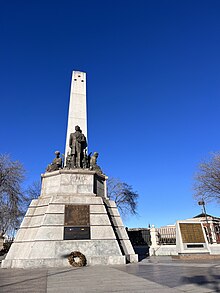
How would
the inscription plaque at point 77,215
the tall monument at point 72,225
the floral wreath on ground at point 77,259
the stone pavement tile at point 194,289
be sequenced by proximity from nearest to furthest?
the stone pavement tile at point 194,289
the floral wreath on ground at point 77,259
the tall monument at point 72,225
the inscription plaque at point 77,215

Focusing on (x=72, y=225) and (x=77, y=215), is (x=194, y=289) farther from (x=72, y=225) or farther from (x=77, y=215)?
(x=77, y=215)

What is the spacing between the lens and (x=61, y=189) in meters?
12.7

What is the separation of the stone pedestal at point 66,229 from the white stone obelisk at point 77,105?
3973 millimetres

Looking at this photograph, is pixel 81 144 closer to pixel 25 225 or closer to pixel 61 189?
Answer: pixel 61 189

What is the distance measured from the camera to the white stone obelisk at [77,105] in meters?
17.5

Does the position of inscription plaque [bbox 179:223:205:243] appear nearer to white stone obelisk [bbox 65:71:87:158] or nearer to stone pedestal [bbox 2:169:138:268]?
stone pedestal [bbox 2:169:138:268]

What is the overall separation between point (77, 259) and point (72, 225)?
1693mm

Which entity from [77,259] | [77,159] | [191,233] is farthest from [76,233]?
[191,233]

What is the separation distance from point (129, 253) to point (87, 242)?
2.39 metres

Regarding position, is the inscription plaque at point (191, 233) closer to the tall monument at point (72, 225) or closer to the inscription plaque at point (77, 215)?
→ the tall monument at point (72, 225)

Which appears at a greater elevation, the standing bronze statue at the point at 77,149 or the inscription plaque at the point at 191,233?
the standing bronze statue at the point at 77,149

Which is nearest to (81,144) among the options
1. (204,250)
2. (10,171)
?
(204,250)

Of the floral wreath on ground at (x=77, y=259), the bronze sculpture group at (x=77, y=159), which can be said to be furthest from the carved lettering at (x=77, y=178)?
the floral wreath on ground at (x=77, y=259)

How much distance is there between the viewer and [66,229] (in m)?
10.8
